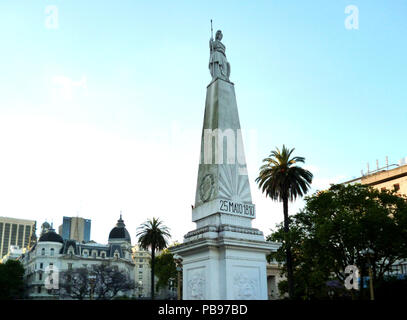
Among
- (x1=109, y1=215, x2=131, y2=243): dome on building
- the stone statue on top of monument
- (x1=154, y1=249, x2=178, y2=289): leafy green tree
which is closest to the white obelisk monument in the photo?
the stone statue on top of monument

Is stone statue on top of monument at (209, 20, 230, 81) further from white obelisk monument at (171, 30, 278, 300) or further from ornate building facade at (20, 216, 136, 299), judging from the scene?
ornate building facade at (20, 216, 136, 299)

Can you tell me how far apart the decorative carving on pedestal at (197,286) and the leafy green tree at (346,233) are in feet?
57.9

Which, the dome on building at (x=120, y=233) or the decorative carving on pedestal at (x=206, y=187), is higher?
the dome on building at (x=120, y=233)

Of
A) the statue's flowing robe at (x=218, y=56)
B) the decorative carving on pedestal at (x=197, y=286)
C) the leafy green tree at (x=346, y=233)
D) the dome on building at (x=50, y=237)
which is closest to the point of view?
the decorative carving on pedestal at (x=197, y=286)

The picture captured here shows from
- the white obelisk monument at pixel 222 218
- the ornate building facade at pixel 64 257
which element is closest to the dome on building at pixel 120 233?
the ornate building facade at pixel 64 257

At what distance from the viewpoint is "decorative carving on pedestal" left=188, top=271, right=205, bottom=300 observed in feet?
44.1

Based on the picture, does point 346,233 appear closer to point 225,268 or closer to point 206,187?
point 206,187

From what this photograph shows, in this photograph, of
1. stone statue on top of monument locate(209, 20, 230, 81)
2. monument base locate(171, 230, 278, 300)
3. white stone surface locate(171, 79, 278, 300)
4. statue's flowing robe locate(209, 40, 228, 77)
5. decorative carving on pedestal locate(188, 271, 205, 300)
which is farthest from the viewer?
statue's flowing robe locate(209, 40, 228, 77)

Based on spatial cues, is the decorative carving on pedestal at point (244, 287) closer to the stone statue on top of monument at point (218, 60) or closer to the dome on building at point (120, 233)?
the stone statue on top of monument at point (218, 60)

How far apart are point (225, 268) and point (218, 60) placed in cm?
840

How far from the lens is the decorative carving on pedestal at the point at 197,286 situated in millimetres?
13453
